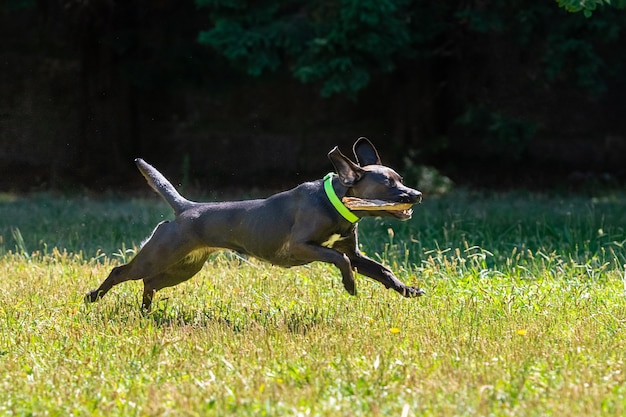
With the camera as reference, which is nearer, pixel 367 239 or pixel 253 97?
pixel 367 239

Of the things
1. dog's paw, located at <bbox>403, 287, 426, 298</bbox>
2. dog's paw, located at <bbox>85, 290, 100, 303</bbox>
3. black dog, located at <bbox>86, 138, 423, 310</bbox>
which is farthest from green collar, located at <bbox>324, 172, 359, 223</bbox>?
dog's paw, located at <bbox>85, 290, 100, 303</bbox>

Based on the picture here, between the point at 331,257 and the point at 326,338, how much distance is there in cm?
82

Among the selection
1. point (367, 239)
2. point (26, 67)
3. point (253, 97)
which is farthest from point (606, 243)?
point (26, 67)

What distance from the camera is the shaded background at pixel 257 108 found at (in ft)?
54.8

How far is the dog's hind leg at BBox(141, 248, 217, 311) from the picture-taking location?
25.4 feet

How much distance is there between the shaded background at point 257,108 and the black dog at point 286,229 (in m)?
8.75

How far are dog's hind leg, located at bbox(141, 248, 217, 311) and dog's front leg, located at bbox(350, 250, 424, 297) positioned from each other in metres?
1.10

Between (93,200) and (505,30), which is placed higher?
(505,30)

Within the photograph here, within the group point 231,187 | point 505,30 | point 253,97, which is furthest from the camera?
point 253,97

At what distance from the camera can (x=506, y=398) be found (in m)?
4.98

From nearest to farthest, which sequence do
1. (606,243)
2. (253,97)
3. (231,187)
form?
(606,243), (231,187), (253,97)

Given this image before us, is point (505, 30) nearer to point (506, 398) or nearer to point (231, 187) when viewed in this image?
point (231, 187)

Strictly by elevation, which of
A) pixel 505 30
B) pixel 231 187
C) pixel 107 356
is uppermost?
pixel 505 30

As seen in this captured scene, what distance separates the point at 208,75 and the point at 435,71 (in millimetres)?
4353
